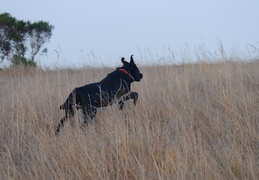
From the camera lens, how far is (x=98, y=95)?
14.3 ft

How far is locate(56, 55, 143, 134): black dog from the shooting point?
167 inches

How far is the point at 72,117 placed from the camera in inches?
172

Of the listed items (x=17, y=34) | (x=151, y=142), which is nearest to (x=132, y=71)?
(x=151, y=142)

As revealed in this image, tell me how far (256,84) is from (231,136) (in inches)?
91.1

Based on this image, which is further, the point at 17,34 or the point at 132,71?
the point at 17,34

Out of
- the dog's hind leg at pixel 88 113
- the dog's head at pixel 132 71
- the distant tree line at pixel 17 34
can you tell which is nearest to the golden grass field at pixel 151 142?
the dog's hind leg at pixel 88 113

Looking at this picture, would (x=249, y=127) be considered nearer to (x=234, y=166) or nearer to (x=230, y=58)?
(x=234, y=166)

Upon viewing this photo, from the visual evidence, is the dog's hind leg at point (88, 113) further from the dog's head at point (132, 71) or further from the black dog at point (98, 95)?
the dog's head at point (132, 71)

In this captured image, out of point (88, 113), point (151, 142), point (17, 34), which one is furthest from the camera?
point (17, 34)

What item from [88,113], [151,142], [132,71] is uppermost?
[132,71]

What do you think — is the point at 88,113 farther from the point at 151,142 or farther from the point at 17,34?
the point at 17,34

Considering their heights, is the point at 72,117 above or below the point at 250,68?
below

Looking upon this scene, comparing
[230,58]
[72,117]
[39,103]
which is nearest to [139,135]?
[72,117]

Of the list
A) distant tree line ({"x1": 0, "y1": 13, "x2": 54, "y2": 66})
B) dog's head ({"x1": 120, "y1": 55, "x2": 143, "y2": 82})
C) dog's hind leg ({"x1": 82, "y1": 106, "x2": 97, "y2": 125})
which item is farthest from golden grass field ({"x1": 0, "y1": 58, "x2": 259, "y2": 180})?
distant tree line ({"x1": 0, "y1": 13, "x2": 54, "y2": 66})
